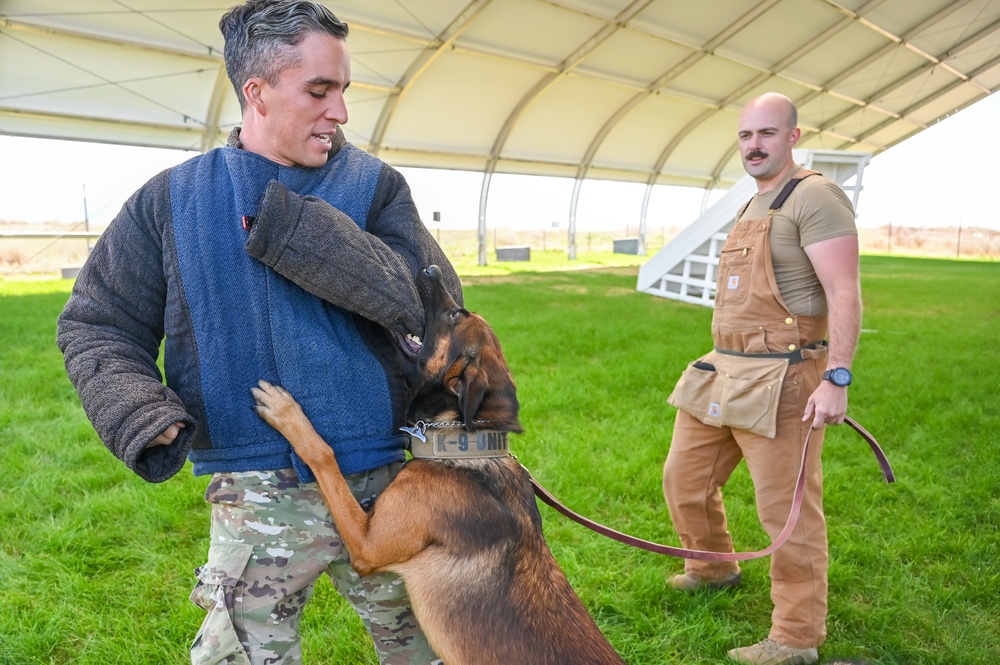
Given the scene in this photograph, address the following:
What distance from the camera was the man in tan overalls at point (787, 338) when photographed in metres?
3.17

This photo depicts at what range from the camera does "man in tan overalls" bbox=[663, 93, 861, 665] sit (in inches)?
125

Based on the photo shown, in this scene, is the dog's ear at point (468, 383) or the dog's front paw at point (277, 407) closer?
the dog's front paw at point (277, 407)

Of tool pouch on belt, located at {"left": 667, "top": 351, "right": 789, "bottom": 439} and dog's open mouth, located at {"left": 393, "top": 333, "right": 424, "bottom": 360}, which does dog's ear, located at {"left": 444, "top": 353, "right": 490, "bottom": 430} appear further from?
tool pouch on belt, located at {"left": 667, "top": 351, "right": 789, "bottom": 439}

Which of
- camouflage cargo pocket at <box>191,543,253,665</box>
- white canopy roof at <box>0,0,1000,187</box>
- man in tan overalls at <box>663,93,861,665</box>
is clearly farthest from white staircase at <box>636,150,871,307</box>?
camouflage cargo pocket at <box>191,543,253,665</box>

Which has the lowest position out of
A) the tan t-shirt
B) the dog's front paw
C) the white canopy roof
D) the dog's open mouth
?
the dog's front paw

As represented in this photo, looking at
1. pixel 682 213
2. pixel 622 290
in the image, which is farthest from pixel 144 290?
pixel 682 213

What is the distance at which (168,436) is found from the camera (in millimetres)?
1630

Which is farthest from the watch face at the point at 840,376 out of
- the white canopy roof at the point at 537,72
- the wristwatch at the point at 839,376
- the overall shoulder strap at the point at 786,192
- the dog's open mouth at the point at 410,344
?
the white canopy roof at the point at 537,72

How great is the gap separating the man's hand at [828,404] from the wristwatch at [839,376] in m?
0.02

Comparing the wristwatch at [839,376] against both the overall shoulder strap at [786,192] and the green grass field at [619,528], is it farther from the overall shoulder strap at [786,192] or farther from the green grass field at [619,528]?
the green grass field at [619,528]

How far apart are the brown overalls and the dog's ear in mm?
1686

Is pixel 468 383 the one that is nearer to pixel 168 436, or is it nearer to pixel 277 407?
pixel 277 407

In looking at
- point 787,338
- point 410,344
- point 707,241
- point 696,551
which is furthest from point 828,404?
point 707,241

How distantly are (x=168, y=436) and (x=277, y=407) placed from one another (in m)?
0.27
